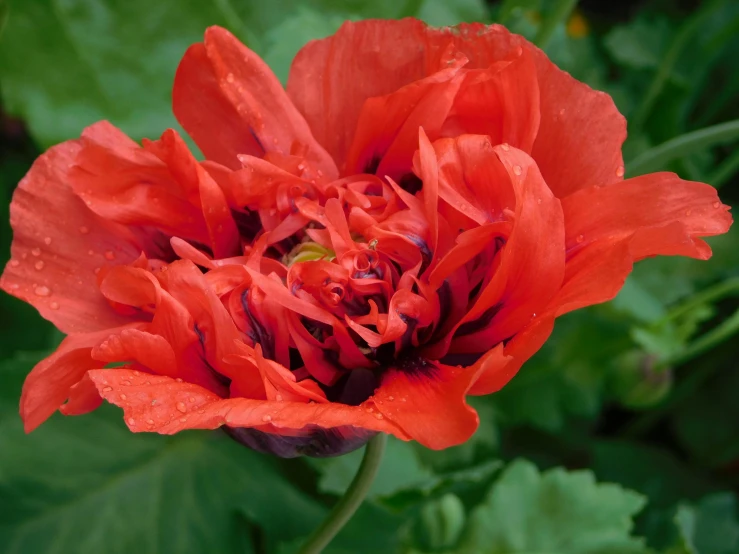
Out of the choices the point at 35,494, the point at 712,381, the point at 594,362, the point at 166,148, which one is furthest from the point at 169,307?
the point at 712,381

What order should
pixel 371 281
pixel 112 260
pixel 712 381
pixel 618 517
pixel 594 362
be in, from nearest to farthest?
pixel 371 281, pixel 112 260, pixel 618 517, pixel 594 362, pixel 712 381

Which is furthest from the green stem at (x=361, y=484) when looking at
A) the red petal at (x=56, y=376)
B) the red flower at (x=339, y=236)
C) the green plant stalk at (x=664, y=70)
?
the green plant stalk at (x=664, y=70)

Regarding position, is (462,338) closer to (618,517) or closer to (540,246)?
(540,246)

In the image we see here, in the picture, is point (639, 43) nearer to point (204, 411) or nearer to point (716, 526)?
point (716, 526)

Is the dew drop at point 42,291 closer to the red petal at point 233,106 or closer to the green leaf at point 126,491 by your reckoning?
the red petal at point 233,106

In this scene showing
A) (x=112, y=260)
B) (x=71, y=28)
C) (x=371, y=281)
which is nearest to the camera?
(x=371, y=281)

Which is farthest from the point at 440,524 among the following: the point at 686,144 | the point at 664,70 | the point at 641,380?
the point at 664,70

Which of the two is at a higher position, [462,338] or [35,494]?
[462,338]

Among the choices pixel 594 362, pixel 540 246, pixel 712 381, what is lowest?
pixel 712 381
